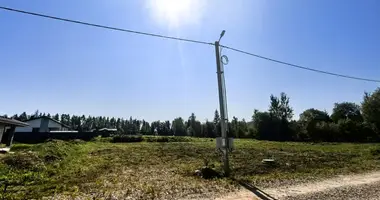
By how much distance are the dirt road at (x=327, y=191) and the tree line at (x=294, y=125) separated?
59.2 ft

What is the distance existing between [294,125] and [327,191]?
5575cm

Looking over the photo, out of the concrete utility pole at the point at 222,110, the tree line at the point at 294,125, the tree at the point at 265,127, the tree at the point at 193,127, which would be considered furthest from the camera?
the tree at the point at 193,127

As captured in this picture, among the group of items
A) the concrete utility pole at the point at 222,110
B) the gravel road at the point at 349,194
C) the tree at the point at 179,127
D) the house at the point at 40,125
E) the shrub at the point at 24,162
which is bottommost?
the gravel road at the point at 349,194

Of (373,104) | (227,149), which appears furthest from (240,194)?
(373,104)

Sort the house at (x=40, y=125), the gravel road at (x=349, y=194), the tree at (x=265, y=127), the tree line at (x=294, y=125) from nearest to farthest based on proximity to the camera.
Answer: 1. the gravel road at (x=349, y=194)
2. the tree line at (x=294, y=125)
3. the house at (x=40, y=125)
4. the tree at (x=265, y=127)

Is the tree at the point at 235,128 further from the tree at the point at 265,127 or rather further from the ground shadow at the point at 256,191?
the ground shadow at the point at 256,191

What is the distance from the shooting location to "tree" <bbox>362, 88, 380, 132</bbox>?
2438 cm

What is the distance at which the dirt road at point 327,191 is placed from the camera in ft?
25.1

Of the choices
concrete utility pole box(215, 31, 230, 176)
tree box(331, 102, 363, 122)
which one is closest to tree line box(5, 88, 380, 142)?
tree box(331, 102, 363, 122)

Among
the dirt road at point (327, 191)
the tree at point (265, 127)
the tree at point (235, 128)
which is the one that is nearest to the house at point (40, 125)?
the tree at point (235, 128)

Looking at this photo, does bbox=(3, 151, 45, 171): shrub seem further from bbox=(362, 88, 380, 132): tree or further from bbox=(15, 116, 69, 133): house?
bbox=(15, 116, 69, 133): house

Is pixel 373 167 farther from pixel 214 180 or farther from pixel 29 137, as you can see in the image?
pixel 29 137

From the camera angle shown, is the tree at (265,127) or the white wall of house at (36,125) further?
the tree at (265,127)

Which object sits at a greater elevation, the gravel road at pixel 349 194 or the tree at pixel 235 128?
the tree at pixel 235 128
